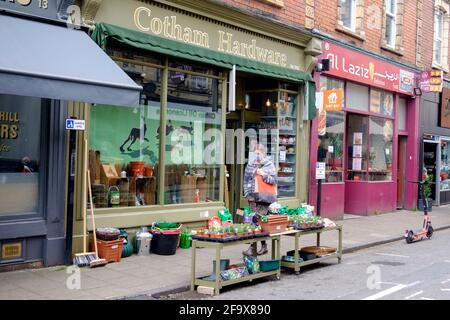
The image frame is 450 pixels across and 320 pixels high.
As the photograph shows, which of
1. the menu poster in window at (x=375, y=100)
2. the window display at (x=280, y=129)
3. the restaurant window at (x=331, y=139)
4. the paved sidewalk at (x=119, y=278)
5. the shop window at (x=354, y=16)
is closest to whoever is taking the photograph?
the paved sidewalk at (x=119, y=278)

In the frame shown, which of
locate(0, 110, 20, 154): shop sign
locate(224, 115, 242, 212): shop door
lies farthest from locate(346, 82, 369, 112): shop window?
locate(0, 110, 20, 154): shop sign

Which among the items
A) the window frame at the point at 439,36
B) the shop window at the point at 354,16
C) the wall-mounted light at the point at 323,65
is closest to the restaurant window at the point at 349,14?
the shop window at the point at 354,16

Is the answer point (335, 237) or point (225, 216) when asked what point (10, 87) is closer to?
point (225, 216)

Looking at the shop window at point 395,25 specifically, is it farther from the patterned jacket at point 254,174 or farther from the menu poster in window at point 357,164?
the patterned jacket at point 254,174

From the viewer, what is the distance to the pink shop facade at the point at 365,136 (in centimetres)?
1433

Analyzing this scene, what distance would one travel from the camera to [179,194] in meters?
10.5

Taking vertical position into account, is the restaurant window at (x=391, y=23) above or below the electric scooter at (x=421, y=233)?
above

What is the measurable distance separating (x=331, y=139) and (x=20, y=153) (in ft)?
30.4

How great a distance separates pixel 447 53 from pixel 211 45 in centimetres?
1442

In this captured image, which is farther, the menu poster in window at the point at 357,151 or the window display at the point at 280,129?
the menu poster in window at the point at 357,151

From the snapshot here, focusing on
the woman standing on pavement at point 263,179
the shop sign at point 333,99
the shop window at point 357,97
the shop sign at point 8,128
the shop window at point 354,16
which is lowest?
the woman standing on pavement at point 263,179

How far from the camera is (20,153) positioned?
7867 millimetres

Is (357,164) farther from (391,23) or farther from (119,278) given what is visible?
(119,278)

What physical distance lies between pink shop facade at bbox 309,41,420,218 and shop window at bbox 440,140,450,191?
250 cm
